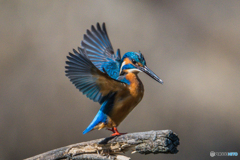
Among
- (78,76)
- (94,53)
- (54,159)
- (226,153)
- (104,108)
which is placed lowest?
(226,153)

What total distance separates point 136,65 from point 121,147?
439mm

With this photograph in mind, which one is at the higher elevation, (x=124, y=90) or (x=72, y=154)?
(x=124, y=90)

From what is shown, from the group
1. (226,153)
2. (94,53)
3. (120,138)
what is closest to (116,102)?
(120,138)

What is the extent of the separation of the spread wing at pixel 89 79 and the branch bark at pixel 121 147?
0.23 metres

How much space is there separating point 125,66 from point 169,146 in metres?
0.52

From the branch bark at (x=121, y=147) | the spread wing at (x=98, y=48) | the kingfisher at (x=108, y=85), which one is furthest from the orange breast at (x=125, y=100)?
the spread wing at (x=98, y=48)

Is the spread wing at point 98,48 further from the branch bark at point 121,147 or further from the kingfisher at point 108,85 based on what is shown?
the branch bark at point 121,147

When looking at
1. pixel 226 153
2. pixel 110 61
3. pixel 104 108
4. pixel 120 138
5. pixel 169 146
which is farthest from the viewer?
pixel 226 153

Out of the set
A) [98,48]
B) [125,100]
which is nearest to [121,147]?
[125,100]

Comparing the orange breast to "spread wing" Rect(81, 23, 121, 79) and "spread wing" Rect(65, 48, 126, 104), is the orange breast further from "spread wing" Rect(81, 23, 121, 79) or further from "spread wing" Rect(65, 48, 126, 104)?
"spread wing" Rect(81, 23, 121, 79)

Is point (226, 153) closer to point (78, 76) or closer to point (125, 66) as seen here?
point (125, 66)

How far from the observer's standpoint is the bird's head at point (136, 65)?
138 cm

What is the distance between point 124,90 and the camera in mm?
1320

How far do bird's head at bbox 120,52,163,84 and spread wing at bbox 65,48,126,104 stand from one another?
152 mm
